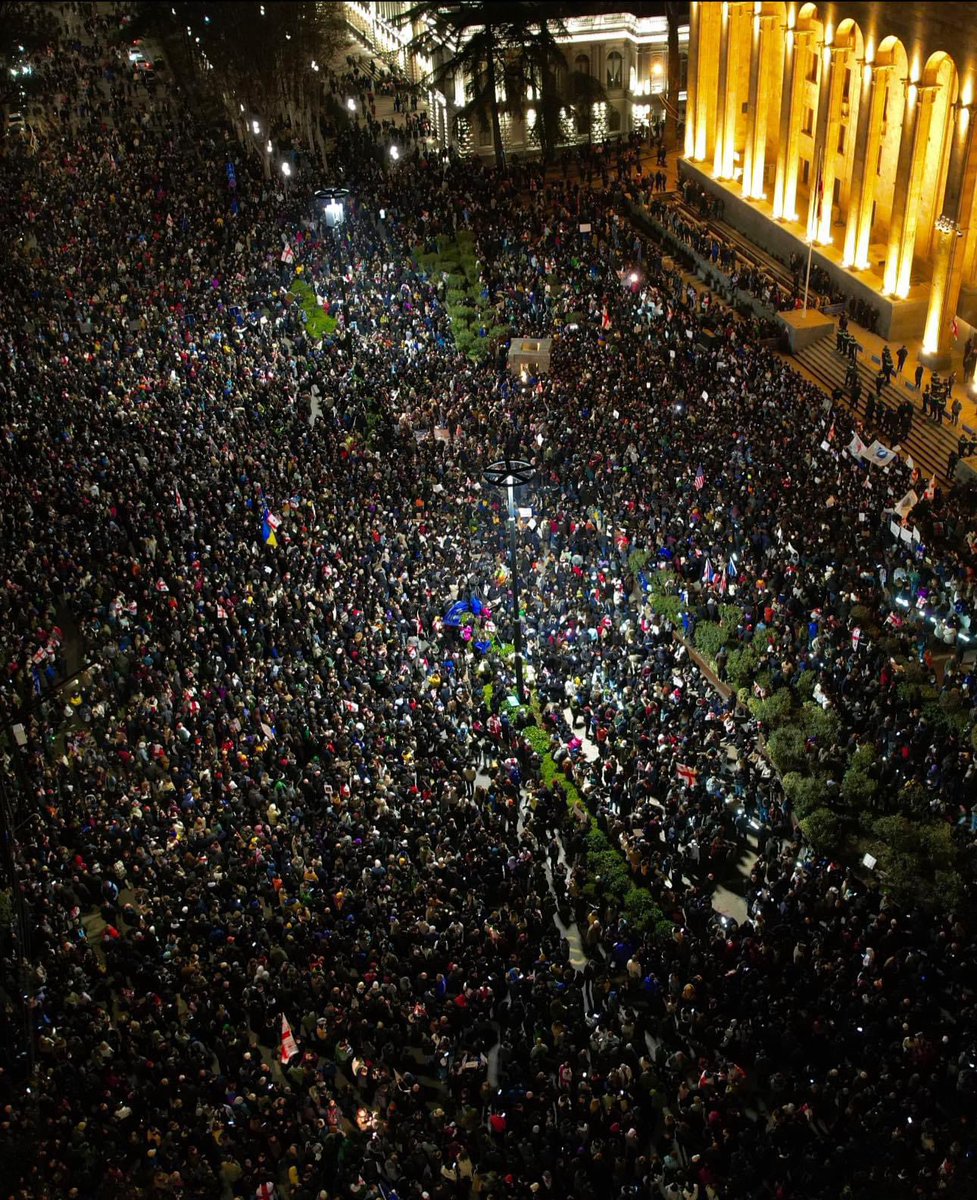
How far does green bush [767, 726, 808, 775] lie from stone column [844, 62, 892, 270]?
2022 cm

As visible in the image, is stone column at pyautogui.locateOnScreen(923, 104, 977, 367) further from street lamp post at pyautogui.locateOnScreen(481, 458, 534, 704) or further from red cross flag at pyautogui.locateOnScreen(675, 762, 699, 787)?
red cross flag at pyautogui.locateOnScreen(675, 762, 699, 787)

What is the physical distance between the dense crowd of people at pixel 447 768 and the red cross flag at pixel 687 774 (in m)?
0.06

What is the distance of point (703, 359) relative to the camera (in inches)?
1234

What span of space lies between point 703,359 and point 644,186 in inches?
676

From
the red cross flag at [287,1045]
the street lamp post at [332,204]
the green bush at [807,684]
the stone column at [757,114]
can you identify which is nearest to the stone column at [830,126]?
the stone column at [757,114]

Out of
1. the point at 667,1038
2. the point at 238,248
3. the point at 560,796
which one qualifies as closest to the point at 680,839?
the point at 560,796

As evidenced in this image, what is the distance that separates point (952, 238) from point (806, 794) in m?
18.4

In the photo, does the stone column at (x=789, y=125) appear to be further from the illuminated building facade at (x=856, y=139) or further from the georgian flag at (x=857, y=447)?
the georgian flag at (x=857, y=447)

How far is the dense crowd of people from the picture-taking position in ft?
47.2

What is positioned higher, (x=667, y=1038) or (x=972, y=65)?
(x=972, y=65)

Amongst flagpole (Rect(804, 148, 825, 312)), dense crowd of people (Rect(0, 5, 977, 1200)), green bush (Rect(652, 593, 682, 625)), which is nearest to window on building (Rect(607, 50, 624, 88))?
flagpole (Rect(804, 148, 825, 312))

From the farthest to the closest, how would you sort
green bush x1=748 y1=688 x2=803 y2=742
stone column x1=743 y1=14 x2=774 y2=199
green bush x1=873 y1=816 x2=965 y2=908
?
1. stone column x1=743 y1=14 x2=774 y2=199
2. green bush x1=748 y1=688 x2=803 y2=742
3. green bush x1=873 y1=816 x2=965 y2=908

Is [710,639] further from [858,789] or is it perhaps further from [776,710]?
[858,789]

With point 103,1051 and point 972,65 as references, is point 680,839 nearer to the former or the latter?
point 103,1051
